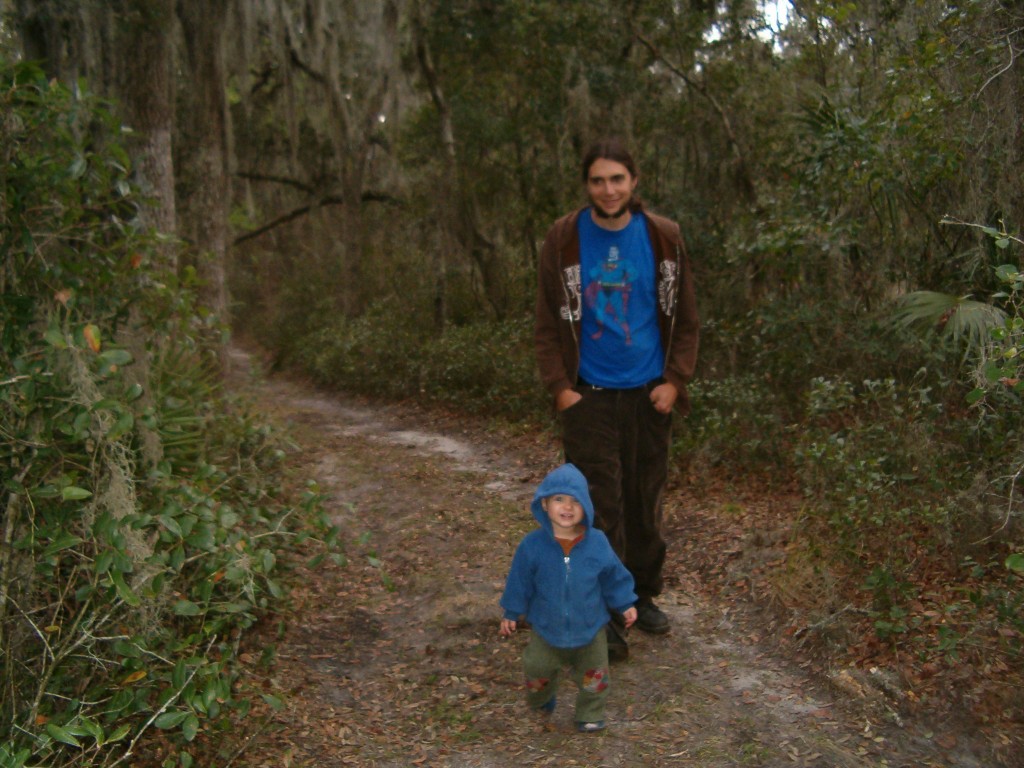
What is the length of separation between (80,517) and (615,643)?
2189mm

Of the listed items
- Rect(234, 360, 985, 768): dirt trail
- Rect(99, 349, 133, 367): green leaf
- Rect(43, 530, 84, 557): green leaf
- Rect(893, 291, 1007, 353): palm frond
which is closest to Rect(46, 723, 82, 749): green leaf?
Rect(43, 530, 84, 557): green leaf

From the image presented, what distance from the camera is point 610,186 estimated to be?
3.76 m

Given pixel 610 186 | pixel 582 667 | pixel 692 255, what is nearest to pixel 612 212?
pixel 610 186

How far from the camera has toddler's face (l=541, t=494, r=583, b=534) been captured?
3420 mm

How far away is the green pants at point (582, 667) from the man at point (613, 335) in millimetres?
519

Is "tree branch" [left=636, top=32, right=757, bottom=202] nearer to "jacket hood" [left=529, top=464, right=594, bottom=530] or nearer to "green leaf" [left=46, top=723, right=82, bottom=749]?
"jacket hood" [left=529, top=464, right=594, bottom=530]

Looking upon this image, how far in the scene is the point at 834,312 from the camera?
22.2 feet

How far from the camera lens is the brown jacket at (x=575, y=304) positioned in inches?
154

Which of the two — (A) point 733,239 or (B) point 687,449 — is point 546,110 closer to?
(A) point 733,239

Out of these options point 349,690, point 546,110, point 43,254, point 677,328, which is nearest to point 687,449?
point 677,328

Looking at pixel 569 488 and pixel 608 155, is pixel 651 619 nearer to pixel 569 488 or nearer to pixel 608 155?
pixel 569 488

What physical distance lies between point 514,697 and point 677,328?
5.55ft

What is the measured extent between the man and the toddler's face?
1.67 feet

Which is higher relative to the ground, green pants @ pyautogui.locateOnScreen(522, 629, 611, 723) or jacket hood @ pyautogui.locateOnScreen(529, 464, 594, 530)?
jacket hood @ pyautogui.locateOnScreen(529, 464, 594, 530)
